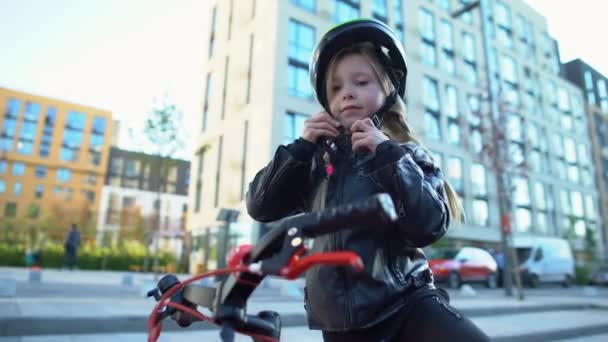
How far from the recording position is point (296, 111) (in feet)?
70.6

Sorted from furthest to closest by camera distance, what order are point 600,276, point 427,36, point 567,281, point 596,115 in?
point 596,115
point 427,36
point 600,276
point 567,281

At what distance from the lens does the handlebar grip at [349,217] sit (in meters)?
0.64

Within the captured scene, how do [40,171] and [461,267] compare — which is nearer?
[461,267]

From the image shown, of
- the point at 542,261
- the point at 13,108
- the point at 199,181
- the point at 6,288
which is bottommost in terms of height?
the point at 6,288

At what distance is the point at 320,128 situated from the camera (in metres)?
1.29

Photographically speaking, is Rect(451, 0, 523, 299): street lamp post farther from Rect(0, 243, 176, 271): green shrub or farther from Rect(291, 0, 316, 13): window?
Rect(0, 243, 176, 271): green shrub

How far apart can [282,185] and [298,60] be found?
21828 mm

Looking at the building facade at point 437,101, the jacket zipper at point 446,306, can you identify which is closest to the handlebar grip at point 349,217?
the jacket zipper at point 446,306

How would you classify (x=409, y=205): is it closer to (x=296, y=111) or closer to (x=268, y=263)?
(x=268, y=263)

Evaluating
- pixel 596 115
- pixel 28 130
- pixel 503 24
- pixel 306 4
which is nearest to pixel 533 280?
pixel 306 4

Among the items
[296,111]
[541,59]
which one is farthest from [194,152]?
[541,59]

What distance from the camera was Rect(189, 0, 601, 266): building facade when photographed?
2183 cm

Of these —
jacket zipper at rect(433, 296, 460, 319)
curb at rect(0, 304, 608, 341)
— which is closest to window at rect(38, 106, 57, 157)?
curb at rect(0, 304, 608, 341)

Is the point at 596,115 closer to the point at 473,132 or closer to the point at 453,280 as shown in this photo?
the point at 473,132
